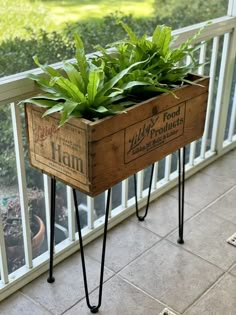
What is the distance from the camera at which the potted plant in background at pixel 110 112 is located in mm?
1535

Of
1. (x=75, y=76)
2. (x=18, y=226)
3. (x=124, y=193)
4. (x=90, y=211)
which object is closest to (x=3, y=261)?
(x=18, y=226)

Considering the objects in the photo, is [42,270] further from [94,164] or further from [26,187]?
[94,164]

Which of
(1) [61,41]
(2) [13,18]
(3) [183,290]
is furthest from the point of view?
(3) [183,290]

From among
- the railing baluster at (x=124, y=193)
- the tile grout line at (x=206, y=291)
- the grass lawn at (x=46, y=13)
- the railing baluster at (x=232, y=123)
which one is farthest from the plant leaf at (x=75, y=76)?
the railing baluster at (x=232, y=123)

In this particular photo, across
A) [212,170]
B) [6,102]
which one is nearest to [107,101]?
[6,102]

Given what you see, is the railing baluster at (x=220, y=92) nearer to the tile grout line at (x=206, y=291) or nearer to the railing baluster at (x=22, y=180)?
the tile grout line at (x=206, y=291)

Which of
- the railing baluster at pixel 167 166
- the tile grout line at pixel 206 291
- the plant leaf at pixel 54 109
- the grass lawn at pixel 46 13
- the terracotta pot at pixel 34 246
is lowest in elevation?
the tile grout line at pixel 206 291

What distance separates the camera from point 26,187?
75.5 inches

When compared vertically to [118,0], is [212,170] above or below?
below

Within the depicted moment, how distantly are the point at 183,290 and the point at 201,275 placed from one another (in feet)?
0.42

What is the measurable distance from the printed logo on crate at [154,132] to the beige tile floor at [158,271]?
2.04 feet

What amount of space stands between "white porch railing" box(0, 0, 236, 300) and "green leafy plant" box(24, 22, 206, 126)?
6.6 inches

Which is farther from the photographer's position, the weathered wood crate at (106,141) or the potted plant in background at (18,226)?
the potted plant in background at (18,226)

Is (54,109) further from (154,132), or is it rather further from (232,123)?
(232,123)
